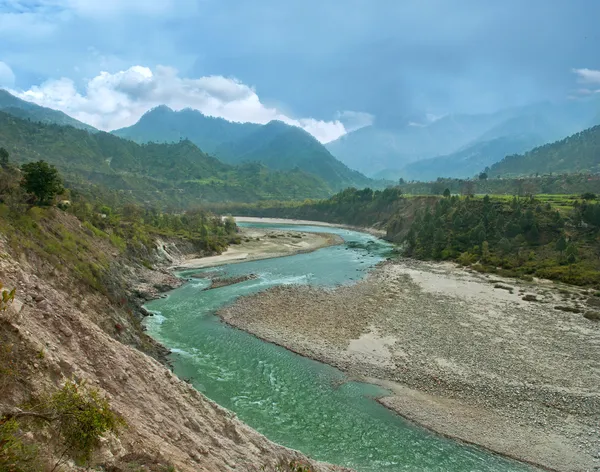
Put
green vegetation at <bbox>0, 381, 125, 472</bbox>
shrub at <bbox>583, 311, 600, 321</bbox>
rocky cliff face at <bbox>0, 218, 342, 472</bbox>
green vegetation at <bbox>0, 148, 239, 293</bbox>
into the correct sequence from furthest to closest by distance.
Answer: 1. shrub at <bbox>583, 311, 600, 321</bbox>
2. green vegetation at <bbox>0, 148, 239, 293</bbox>
3. rocky cliff face at <bbox>0, 218, 342, 472</bbox>
4. green vegetation at <bbox>0, 381, 125, 472</bbox>

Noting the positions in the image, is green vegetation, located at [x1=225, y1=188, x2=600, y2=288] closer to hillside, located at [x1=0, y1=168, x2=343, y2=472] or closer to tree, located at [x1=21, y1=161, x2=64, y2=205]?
hillside, located at [x1=0, y1=168, x2=343, y2=472]

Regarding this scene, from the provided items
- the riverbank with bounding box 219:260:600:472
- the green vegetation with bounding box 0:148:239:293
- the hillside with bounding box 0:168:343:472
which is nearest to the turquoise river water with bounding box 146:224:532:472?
the riverbank with bounding box 219:260:600:472

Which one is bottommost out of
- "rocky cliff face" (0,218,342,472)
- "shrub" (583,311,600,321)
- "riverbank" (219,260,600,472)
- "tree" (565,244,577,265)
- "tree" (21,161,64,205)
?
"riverbank" (219,260,600,472)

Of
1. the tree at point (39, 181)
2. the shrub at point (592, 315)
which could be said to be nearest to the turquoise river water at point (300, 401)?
the tree at point (39, 181)

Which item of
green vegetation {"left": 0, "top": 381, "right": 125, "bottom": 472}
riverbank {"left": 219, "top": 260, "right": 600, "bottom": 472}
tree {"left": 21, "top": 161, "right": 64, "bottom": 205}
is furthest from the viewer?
tree {"left": 21, "top": 161, "right": 64, "bottom": 205}

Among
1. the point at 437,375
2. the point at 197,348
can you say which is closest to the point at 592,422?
the point at 437,375

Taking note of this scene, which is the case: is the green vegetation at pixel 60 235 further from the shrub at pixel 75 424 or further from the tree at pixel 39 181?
the shrub at pixel 75 424

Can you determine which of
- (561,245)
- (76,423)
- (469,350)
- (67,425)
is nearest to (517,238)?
(561,245)
